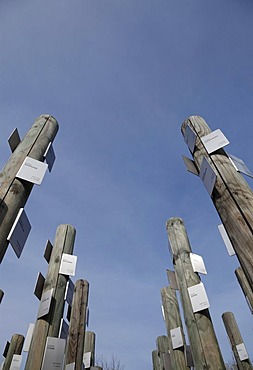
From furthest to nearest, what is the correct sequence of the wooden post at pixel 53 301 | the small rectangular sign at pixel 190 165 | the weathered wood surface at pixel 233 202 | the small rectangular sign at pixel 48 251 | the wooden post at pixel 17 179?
the small rectangular sign at pixel 48 251 → the wooden post at pixel 53 301 → the small rectangular sign at pixel 190 165 → the wooden post at pixel 17 179 → the weathered wood surface at pixel 233 202

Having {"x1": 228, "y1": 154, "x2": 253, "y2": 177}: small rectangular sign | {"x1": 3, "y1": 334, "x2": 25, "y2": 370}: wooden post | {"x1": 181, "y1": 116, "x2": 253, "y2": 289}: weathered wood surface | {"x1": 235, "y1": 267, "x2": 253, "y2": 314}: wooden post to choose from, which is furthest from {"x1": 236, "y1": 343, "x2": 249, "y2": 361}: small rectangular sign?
{"x1": 181, "y1": 116, "x2": 253, "y2": 289}: weathered wood surface

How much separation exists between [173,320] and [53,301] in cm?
264

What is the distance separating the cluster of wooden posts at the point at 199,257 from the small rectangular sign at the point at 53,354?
4.40 ft

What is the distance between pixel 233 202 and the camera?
5.42 feet

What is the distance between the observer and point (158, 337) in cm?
665

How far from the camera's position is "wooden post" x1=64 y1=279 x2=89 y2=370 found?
359 centimetres

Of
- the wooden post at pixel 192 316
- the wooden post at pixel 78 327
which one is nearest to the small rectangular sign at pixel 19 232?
the wooden post at pixel 192 316

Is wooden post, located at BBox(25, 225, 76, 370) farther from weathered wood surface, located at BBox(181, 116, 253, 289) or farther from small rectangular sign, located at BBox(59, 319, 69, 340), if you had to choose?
weathered wood surface, located at BBox(181, 116, 253, 289)

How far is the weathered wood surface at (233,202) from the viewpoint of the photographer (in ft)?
4.76

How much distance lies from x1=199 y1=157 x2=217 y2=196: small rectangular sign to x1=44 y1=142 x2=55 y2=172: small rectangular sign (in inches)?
50.2

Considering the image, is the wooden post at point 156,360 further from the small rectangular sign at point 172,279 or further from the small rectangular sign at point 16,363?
the small rectangular sign at point 172,279

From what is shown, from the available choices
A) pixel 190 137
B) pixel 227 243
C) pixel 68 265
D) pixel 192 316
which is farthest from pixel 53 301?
pixel 190 137

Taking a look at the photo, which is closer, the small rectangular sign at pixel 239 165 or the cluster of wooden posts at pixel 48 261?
the cluster of wooden posts at pixel 48 261

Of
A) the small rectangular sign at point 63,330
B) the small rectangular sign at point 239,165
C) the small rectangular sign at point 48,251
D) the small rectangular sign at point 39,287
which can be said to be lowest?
the small rectangular sign at point 63,330
